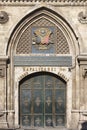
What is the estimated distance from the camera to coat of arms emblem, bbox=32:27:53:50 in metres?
19.5

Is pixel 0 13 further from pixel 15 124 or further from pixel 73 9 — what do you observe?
pixel 15 124

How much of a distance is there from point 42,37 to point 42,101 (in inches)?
120

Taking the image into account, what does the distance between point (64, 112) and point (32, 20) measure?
4.60 metres

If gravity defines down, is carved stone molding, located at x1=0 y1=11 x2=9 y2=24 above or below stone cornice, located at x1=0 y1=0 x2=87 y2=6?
below

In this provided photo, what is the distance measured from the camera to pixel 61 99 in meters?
19.7

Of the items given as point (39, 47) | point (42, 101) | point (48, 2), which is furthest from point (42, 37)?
point (42, 101)

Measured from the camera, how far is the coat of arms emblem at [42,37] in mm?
19453

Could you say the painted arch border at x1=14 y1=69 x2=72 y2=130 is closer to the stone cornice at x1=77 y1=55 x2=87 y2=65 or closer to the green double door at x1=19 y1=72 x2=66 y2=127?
the green double door at x1=19 y1=72 x2=66 y2=127

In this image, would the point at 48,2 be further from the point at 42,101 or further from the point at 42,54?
the point at 42,101

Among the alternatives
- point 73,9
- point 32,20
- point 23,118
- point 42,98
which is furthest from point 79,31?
point 23,118

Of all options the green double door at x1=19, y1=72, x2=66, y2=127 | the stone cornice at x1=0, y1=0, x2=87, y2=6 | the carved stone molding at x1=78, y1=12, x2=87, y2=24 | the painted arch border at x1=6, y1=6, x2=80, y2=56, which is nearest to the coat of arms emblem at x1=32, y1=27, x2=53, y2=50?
the painted arch border at x1=6, y1=6, x2=80, y2=56

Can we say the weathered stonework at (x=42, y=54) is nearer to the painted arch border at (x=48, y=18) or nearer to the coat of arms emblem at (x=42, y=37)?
the painted arch border at (x=48, y=18)

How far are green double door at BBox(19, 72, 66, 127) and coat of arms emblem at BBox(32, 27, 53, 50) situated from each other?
4.40 ft

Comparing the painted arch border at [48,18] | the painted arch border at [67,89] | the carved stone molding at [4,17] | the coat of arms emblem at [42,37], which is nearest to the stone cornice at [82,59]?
the painted arch border at [48,18]
